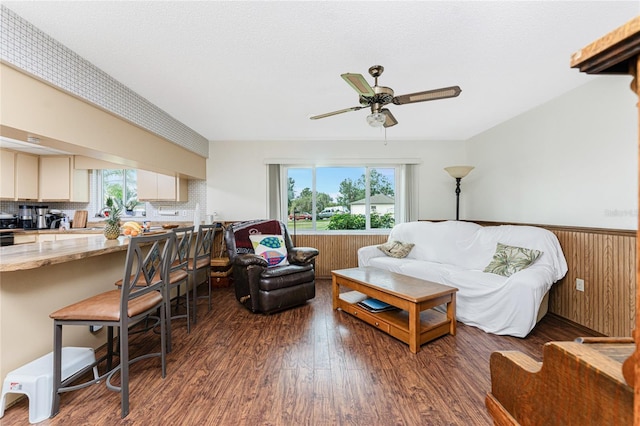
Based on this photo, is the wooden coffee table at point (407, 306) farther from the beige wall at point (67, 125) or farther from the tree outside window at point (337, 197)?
the beige wall at point (67, 125)

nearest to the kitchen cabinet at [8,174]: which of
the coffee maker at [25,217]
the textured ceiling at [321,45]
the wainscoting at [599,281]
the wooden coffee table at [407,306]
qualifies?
the coffee maker at [25,217]

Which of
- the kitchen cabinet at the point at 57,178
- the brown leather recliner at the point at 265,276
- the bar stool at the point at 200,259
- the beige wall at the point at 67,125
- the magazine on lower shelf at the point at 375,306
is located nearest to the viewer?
the beige wall at the point at 67,125

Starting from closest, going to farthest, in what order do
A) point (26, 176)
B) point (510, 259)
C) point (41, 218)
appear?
point (510, 259)
point (26, 176)
point (41, 218)

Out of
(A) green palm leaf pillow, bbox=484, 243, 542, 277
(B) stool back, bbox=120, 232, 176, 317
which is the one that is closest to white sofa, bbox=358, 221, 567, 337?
(A) green palm leaf pillow, bbox=484, 243, 542, 277

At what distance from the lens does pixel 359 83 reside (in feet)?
6.36

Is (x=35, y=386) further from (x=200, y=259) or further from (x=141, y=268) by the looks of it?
(x=200, y=259)

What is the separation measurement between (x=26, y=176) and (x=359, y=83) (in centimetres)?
529

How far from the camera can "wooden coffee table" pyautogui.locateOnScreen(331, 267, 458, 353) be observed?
2270 mm

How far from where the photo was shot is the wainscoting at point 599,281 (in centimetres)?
231

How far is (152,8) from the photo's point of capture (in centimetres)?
167

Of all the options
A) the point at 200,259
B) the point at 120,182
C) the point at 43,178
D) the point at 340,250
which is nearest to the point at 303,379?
the point at 200,259

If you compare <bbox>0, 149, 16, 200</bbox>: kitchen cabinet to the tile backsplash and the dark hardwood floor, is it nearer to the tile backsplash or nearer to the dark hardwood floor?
the tile backsplash

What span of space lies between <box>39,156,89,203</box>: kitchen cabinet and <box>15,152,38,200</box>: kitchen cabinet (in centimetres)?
7

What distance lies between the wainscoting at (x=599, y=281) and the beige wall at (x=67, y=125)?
463 centimetres
